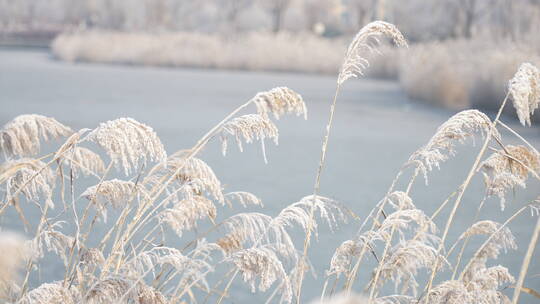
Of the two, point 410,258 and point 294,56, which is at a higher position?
point 410,258

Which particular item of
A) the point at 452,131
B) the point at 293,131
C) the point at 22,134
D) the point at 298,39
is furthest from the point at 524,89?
the point at 298,39

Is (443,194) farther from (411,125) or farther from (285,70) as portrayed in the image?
(285,70)

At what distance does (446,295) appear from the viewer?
1652 millimetres

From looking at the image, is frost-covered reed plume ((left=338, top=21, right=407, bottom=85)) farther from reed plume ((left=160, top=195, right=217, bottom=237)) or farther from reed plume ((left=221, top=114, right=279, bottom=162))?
reed plume ((left=160, top=195, right=217, bottom=237))

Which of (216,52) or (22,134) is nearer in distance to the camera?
(22,134)

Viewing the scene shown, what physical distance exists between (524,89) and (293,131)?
642 centimetres

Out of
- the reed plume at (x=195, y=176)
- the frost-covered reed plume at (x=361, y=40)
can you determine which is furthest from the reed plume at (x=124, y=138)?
the frost-covered reed plume at (x=361, y=40)

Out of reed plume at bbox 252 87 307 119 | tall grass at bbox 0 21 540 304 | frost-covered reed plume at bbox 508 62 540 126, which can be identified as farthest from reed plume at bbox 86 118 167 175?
frost-covered reed plume at bbox 508 62 540 126

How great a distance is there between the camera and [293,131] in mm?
7988

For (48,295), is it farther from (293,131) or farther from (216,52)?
(216,52)

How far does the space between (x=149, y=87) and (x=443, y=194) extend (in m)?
7.47

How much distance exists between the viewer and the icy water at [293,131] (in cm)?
442

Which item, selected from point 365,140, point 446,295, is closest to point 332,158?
point 365,140

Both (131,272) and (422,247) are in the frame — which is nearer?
(422,247)
